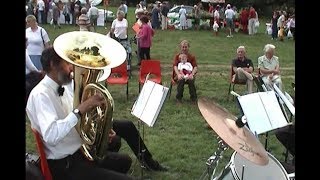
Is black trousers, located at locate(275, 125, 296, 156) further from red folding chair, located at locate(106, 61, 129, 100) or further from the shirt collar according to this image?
red folding chair, located at locate(106, 61, 129, 100)

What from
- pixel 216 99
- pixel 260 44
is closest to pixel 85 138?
pixel 216 99

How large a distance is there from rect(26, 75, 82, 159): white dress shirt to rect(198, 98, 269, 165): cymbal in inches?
37.7

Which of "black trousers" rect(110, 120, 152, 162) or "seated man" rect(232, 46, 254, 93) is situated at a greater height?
"seated man" rect(232, 46, 254, 93)

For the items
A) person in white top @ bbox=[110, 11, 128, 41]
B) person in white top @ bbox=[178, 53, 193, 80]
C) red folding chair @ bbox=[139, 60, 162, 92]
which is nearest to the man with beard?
red folding chair @ bbox=[139, 60, 162, 92]

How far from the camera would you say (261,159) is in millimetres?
3209

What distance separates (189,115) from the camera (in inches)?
336

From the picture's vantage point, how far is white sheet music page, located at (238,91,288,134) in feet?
14.0

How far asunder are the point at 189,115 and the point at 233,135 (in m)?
5.14

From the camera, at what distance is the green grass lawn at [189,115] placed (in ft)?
20.2

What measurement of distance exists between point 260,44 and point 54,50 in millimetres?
17556

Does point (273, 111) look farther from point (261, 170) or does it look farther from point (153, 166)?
point (153, 166)

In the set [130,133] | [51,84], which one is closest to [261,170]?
[51,84]

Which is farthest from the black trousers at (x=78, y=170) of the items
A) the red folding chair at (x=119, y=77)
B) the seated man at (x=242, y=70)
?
the seated man at (x=242, y=70)
